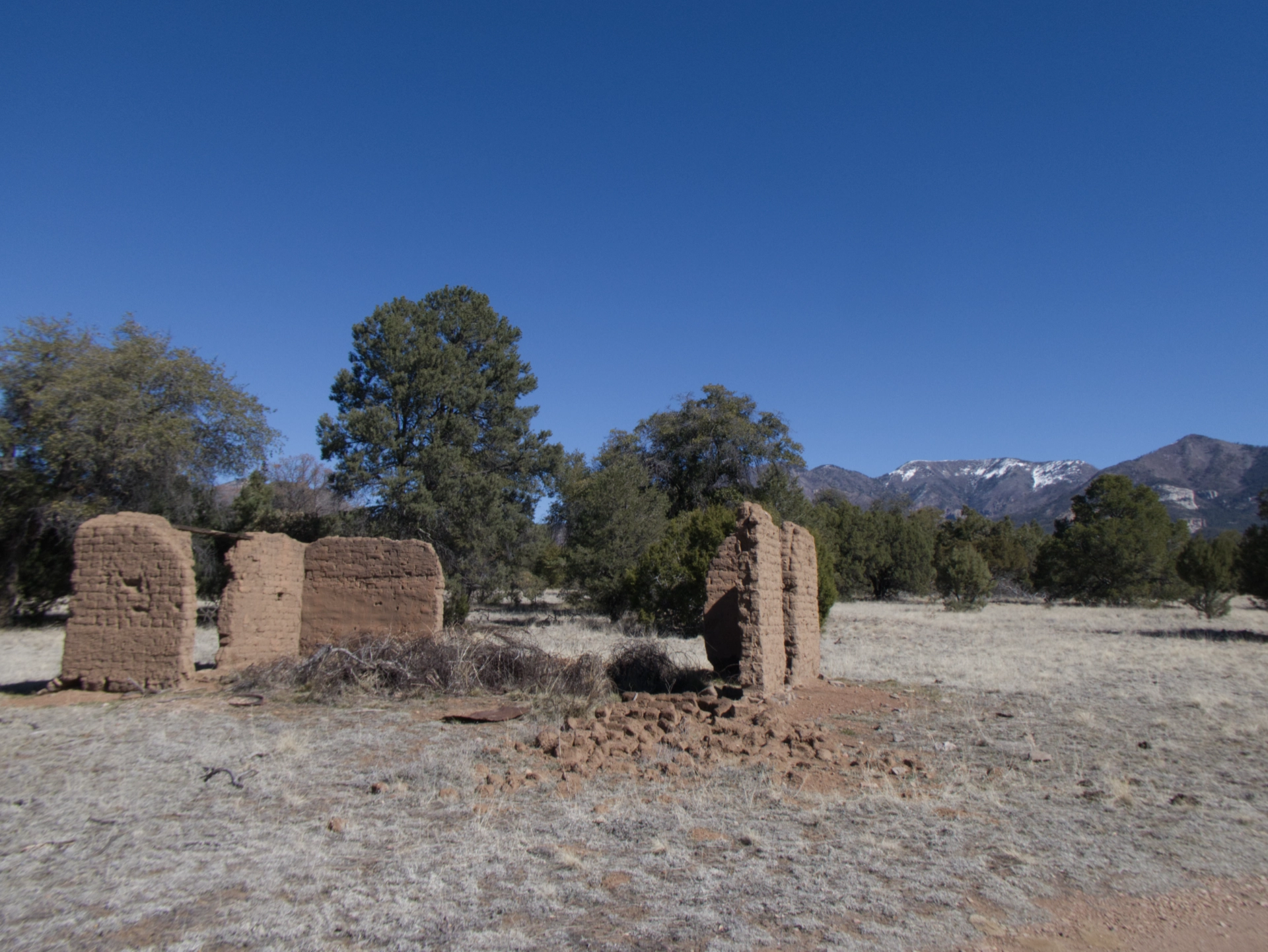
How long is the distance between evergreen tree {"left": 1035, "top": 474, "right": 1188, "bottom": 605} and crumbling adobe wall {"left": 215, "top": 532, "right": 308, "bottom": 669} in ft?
125

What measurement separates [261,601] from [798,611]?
9.37 metres

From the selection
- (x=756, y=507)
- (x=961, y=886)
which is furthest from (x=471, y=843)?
(x=756, y=507)

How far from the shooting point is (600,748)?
8.23 m

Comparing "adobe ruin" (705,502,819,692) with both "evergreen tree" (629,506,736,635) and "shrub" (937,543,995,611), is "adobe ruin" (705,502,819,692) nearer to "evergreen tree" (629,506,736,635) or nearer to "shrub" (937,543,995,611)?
"evergreen tree" (629,506,736,635)

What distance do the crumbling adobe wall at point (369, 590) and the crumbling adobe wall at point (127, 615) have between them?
2.82 metres

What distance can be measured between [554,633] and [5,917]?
17588 mm

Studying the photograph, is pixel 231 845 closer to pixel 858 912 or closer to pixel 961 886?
pixel 858 912

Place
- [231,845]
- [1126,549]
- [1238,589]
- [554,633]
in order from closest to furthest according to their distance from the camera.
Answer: [231,845]
[554,633]
[1238,589]
[1126,549]

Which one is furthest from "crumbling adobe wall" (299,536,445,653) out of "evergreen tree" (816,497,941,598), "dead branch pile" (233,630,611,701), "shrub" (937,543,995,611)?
"evergreen tree" (816,497,941,598)

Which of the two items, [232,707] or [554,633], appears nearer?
[232,707]

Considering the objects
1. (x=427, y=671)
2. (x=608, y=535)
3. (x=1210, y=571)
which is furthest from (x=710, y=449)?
(x=427, y=671)

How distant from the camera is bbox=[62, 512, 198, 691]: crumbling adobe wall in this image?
1133cm

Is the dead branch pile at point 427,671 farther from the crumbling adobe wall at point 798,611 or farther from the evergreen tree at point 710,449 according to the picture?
the evergreen tree at point 710,449

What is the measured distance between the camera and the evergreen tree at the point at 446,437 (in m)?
24.6
